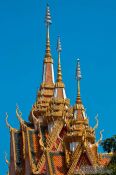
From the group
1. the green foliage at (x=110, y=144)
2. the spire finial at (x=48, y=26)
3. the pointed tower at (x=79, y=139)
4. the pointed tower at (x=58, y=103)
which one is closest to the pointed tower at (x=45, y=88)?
the spire finial at (x=48, y=26)

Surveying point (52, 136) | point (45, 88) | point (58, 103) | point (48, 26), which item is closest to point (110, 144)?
point (52, 136)

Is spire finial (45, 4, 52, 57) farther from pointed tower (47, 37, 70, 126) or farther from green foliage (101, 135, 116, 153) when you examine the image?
green foliage (101, 135, 116, 153)

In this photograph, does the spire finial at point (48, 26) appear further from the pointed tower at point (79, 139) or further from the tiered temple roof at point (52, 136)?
the pointed tower at point (79, 139)

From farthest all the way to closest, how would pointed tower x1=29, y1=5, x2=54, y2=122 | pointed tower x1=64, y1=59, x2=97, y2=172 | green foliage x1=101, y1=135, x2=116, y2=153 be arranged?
pointed tower x1=29, y1=5, x2=54, y2=122, pointed tower x1=64, y1=59, x2=97, y2=172, green foliage x1=101, y1=135, x2=116, y2=153

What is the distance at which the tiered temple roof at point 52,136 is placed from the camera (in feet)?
91.8

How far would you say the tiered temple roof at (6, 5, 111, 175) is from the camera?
1102 inches

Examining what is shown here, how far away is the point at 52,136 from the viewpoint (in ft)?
105

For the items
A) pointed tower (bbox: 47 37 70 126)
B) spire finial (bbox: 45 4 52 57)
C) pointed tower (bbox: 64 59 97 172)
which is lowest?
pointed tower (bbox: 64 59 97 172)

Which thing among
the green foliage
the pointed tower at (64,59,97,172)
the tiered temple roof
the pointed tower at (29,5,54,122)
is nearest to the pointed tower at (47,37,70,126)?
the tiered temple roof

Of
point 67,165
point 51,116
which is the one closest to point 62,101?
point 51,116

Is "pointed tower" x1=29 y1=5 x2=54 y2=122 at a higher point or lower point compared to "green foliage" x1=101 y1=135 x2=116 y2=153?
higher

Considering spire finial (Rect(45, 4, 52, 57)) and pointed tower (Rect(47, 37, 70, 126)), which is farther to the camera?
spire finial (Rect(45, 4, 52, 57))

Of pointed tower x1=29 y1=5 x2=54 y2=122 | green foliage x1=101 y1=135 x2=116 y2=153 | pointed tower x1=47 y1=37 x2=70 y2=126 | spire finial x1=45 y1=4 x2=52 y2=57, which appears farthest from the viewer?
spire finial x1=45 y1=4 x2=52 y2=57

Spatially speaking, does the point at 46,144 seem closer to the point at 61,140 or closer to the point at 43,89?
the point at 61,140
